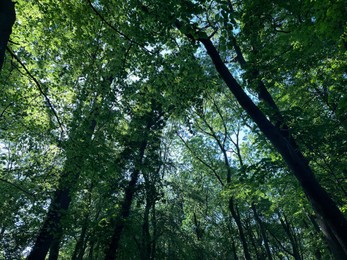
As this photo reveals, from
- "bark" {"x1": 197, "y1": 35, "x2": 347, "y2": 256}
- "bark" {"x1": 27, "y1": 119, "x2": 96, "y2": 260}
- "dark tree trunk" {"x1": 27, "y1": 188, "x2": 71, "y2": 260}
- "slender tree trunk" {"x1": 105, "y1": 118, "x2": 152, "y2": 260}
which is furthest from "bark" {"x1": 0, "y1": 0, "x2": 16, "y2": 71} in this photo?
"slender tree trunk" {"x1": 105, "y1": 118, "x2": 152, "y2": 260}

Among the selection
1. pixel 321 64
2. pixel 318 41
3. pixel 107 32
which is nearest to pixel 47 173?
pixel 107 32

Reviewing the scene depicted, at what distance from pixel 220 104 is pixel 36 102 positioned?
45.5ft

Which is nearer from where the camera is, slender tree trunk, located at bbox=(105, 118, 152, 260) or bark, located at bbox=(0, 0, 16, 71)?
bark, located at bbox=(0, 0, 16, 71)

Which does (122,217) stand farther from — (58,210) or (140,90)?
(140,90)

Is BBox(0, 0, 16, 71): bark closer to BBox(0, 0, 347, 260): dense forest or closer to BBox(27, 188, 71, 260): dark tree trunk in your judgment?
BBox(0, 0, 347, 260): dense forest

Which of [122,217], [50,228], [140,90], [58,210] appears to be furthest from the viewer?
[122,217]

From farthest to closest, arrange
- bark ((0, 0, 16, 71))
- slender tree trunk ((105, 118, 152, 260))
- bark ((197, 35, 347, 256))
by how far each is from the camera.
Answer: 1. slender tree trunk ((105, 118, 152, 260))
2. bark ((197, 35, 347, 256))
3. bark ((0, 0, 16, 71))

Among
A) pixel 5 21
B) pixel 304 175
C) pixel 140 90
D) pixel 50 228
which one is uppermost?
pixel 140 90

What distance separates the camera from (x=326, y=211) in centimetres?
503

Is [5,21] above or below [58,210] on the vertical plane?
above

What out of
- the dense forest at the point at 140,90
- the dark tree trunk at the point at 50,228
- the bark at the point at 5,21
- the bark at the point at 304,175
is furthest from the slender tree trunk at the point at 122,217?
the bark at the point at 5,21

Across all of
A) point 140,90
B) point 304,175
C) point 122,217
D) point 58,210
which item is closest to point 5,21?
point 140,90

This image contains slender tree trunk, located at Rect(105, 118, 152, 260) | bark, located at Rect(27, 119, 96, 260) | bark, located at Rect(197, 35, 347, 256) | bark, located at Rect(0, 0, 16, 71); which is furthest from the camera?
slender tree trunk, located at Rect(105, 118, 152, 260)

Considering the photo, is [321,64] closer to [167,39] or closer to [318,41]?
[318,41]
